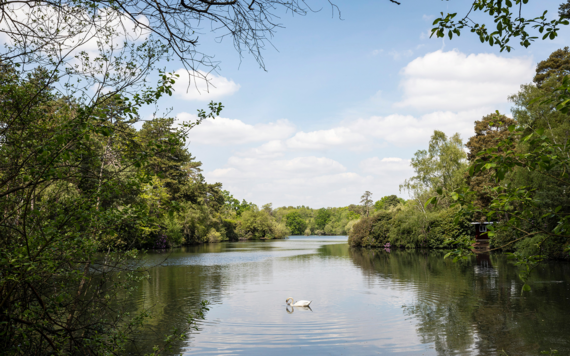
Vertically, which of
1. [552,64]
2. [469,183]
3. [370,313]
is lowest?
[370,313]

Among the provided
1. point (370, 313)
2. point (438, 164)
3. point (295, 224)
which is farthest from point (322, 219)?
point (370, 313)

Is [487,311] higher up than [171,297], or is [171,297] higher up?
[171,297]

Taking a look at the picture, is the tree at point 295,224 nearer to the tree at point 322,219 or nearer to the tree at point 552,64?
the tree at point 322,219

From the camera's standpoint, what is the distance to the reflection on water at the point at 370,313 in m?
8.70

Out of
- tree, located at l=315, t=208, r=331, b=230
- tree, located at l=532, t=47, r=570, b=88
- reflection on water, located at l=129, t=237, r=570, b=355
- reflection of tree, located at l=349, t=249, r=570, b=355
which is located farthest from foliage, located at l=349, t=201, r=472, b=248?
tree, located at l=315, t=208, r=331, b=230

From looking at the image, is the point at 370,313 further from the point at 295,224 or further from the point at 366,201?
the point at 295,224

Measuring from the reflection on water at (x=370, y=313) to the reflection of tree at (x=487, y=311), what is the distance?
23 mm

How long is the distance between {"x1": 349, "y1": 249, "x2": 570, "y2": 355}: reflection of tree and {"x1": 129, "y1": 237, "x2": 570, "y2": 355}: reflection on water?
2 centimetres

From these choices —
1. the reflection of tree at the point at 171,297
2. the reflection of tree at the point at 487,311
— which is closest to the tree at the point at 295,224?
the reflection of tree at the point at 171,297

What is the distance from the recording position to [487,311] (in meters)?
11.5

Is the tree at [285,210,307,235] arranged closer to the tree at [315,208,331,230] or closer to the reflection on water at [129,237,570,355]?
the tree at [315,208,331,230]

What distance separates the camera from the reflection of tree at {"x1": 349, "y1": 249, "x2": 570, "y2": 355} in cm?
848

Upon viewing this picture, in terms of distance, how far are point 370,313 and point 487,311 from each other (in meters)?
3.46

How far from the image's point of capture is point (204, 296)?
15.1 meters
